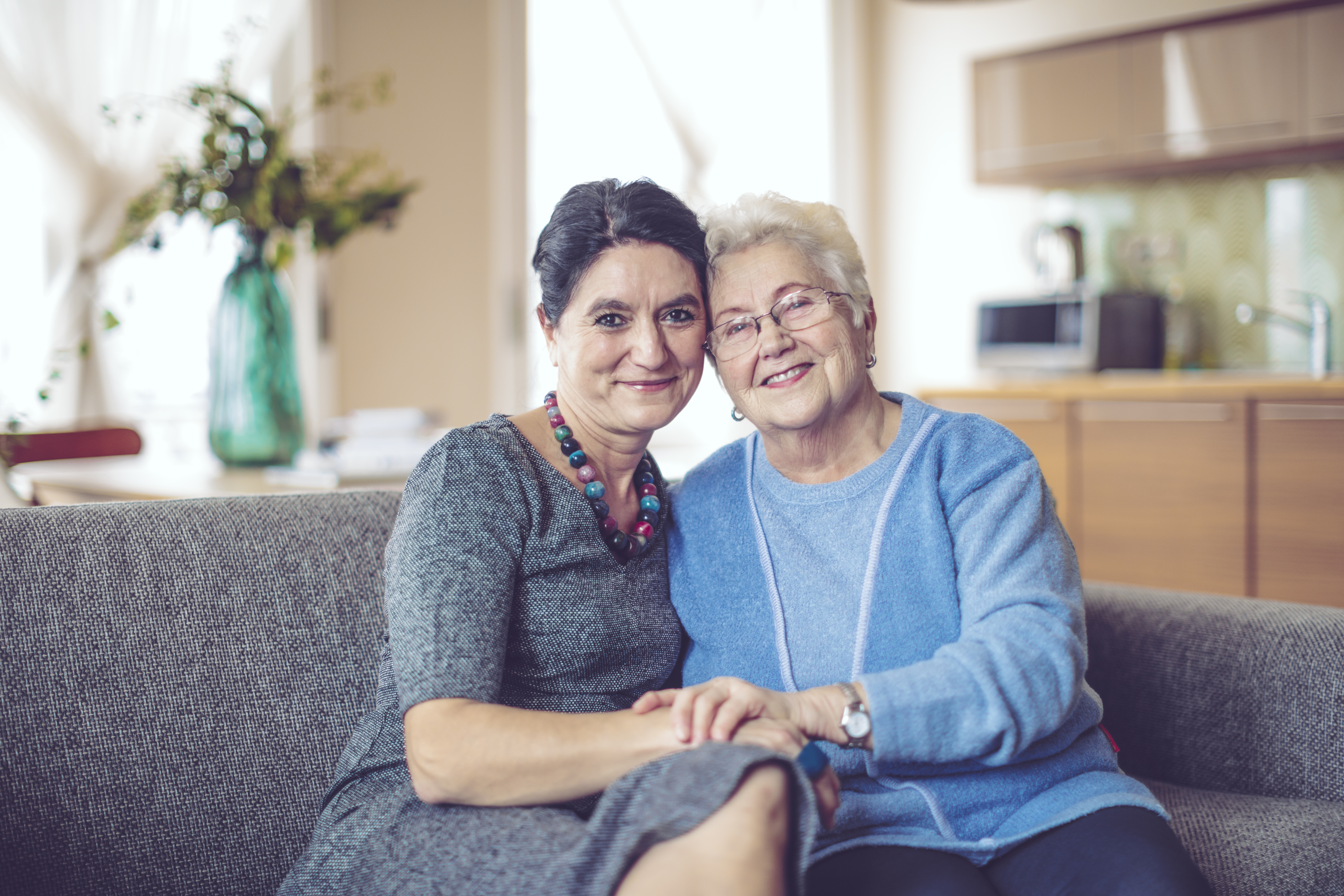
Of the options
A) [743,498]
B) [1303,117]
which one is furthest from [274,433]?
[1303,117]

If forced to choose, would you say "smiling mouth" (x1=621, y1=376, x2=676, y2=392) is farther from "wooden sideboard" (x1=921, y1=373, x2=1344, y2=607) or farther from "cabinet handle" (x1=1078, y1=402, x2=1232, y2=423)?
"cabinet handle" (x1=1078, y1=402, x2=1232, y2=423)

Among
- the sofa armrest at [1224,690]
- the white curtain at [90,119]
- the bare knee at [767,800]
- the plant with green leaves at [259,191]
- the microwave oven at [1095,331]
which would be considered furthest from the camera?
the microwave oven at [1095,331]

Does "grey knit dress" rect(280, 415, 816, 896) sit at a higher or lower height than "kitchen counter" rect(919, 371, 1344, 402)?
lower

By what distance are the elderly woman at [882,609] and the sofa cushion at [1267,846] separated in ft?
0.58

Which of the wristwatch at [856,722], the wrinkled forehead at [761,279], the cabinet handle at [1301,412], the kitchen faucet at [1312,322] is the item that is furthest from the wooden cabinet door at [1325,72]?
the wristwatch at [856,722]

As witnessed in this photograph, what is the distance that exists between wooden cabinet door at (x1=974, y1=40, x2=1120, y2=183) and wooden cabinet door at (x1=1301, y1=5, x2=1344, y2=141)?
2.05 feet

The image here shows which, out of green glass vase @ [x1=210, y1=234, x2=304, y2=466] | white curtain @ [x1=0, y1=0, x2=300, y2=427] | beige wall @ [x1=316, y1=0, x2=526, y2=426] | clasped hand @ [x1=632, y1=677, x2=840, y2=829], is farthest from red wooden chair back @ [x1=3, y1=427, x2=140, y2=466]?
clasped hand @ [x1=632, y1=677, x2=840, y2=829]

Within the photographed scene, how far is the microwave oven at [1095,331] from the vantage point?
390 cm

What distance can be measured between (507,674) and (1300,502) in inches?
116

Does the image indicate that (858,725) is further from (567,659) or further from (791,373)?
(791,373)

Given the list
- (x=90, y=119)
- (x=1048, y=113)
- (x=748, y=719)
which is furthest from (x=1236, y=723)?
(x=1048, y=113)

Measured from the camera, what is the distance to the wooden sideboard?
3.19m

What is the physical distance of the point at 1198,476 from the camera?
3.39m

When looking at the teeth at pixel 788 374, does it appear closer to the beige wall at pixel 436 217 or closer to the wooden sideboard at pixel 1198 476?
the wooden sideboard at pixel 1198 476
